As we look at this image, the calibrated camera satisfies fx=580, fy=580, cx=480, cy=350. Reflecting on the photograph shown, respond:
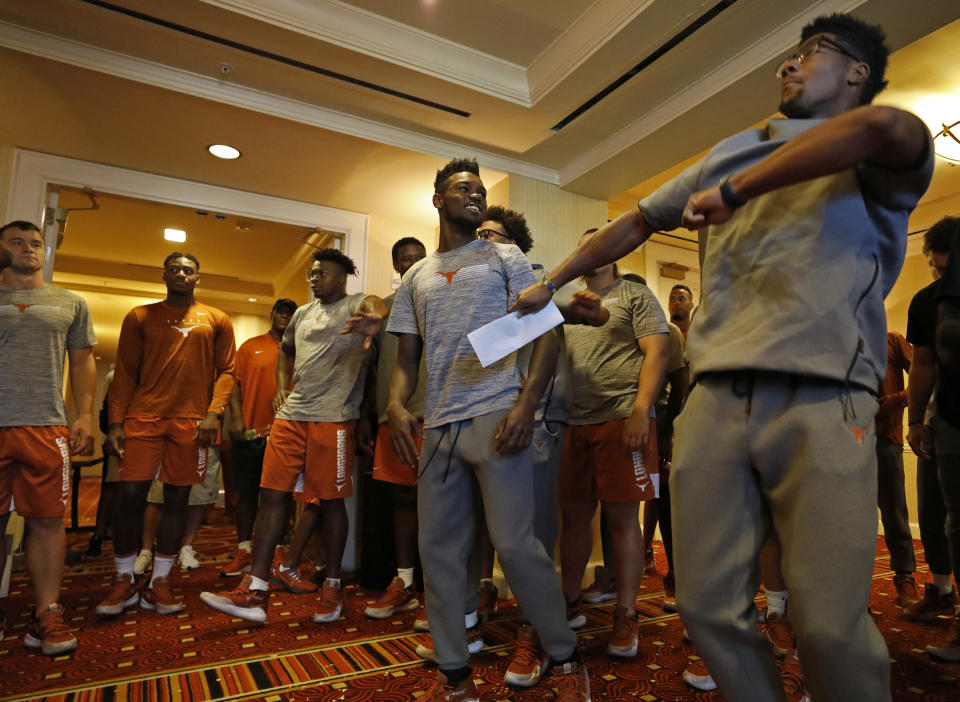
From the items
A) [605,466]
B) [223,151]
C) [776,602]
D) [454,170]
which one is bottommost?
[776,602]

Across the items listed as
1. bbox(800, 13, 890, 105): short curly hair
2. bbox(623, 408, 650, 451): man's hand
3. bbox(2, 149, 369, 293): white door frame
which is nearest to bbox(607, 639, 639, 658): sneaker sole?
bbox(623, 408, 650, 451): man's hand

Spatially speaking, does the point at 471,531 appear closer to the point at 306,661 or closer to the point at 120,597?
the point at 306,661

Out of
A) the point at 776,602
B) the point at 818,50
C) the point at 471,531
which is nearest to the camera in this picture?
the point at 818,50

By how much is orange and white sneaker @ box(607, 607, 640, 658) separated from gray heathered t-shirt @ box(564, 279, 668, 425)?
75 cm

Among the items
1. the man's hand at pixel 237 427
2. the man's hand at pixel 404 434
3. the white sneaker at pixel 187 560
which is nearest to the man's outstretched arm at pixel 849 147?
the man's hand at pixel 404 434

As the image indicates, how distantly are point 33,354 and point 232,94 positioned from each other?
1.71 m

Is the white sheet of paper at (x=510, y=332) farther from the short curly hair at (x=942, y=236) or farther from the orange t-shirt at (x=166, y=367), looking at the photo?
the orange t-shirt at (x=166, y=367)

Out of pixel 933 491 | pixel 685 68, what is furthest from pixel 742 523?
pixel 685 68

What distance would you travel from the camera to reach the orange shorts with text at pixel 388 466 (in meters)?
2.90

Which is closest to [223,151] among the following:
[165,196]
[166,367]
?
[165,196]

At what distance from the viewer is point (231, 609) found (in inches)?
94.0

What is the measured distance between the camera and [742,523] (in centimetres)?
100

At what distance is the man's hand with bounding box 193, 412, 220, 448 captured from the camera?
2932 mm

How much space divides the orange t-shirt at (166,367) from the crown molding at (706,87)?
259 cm
